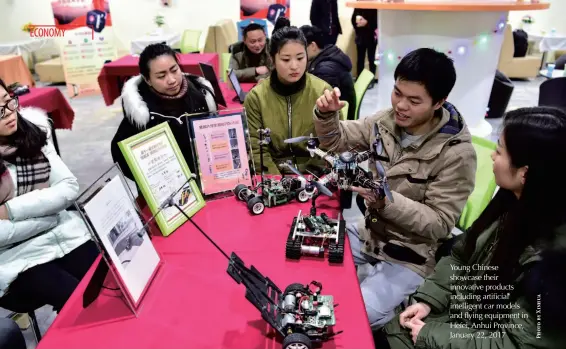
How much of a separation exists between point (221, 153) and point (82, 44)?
5377 mm

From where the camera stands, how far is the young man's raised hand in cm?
156

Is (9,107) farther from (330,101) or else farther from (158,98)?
(330,101)

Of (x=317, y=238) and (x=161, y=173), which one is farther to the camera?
(x=161, y=173)

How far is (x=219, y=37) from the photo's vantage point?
7.00m

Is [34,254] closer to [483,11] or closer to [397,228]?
[397,228]

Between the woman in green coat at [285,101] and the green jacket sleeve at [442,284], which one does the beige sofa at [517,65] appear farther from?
the green jacket sleeve at [442,284]

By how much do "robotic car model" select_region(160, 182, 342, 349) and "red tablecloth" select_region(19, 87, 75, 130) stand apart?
3.11 metres

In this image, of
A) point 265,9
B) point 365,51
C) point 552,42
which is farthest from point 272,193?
point 552,42

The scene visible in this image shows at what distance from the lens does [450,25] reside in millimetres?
3477

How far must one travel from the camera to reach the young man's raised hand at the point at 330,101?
156 cm

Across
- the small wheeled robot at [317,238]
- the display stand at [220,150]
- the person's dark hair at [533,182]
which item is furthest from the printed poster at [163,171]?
the person's dark hair at [533,182]

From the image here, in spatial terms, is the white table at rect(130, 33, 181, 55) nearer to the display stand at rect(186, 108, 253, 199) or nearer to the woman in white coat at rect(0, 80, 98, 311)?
the woman in white coat at rect(0, 80, 98, 311)

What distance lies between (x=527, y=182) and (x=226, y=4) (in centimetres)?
760

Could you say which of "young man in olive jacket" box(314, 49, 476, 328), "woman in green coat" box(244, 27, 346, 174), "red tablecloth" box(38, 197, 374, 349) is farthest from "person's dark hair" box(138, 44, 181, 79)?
"red tablecloth" box(38, 197, 374, 349)
